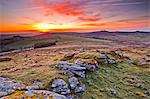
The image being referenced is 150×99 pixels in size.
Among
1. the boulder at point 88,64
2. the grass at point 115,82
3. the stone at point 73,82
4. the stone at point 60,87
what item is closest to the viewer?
the stone at point 60,87

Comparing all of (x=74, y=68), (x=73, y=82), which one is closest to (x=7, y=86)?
(x=73, y=82)

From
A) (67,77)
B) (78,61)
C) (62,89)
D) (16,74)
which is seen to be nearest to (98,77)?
(78,61)

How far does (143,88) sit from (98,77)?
591cm

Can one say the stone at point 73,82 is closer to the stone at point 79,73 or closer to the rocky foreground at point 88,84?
the rocky foreground at point 88,84

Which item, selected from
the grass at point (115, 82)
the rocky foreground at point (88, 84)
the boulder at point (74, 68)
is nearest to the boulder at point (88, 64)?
the rocky foreground at point (88, 84)

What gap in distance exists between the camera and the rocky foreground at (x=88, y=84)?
60.1 ft

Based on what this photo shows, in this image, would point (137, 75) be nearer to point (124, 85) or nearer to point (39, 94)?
point (124, 85)

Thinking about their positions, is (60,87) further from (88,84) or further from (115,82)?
(115,82)

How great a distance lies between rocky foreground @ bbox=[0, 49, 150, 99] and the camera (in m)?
18.3

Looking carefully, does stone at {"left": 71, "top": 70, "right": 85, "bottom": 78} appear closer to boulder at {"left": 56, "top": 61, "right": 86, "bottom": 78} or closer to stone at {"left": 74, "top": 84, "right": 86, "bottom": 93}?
boulder at {"left": 56, "top": 61, "right": 86, "bottom": 78}

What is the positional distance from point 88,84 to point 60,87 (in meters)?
4.49

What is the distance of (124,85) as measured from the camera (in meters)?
27.1

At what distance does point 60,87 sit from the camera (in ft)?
66.5

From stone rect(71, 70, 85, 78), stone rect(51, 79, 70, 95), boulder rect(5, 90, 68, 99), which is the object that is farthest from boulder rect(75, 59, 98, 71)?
boulder rect(5, 90, 68, 99)
